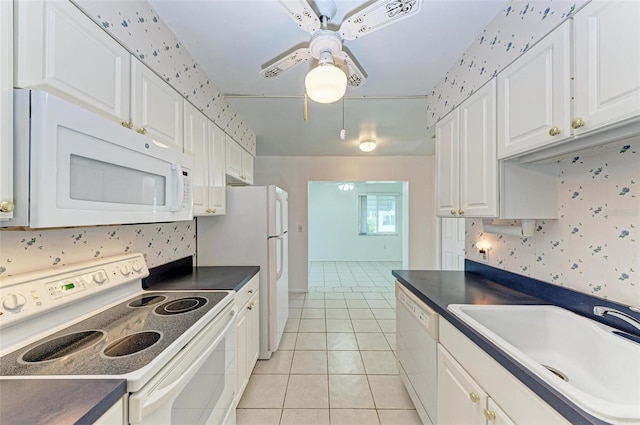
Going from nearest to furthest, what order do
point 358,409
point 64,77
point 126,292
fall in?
point 64,77
point 126,292
point 358,409

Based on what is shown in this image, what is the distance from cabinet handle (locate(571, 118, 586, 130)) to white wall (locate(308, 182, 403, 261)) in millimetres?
6184

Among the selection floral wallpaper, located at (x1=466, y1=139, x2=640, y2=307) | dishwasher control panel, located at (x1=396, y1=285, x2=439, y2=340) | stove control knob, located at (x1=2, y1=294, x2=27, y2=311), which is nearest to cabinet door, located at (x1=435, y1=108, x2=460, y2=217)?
floral wallpaper, located at (x1=466, y1=139, x2=640, y2=307)

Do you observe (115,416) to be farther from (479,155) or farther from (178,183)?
(479,155)

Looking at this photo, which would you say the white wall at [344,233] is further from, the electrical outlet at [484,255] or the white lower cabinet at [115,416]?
the white lower cabinet at [115,416]

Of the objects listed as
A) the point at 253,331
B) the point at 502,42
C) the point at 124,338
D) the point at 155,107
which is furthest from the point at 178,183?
the point at 502,42

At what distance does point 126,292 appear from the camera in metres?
1.50

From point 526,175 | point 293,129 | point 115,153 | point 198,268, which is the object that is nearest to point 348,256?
point 293,129

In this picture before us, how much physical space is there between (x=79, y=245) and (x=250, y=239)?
1.26 metres

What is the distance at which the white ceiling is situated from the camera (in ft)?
4.77

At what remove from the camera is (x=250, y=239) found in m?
2.43

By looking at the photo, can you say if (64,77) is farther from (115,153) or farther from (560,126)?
(560,126)

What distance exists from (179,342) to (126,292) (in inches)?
29.2

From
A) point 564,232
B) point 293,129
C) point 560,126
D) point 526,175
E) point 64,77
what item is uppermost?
point 293,129

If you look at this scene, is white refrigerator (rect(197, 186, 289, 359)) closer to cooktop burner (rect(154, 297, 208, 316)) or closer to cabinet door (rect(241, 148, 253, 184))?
cabinet door (rect(241, 148, 253, 184))
